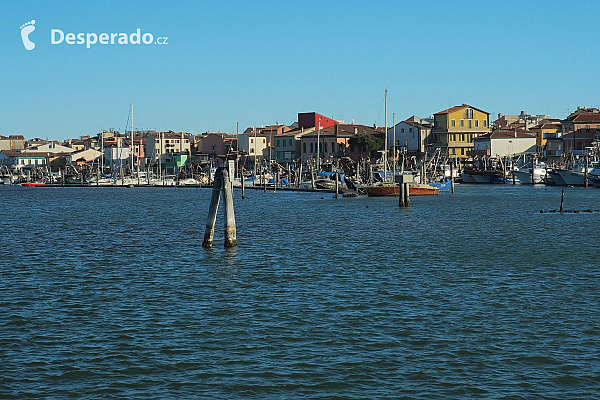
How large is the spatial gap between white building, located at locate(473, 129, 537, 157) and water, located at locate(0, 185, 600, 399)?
9773 cm

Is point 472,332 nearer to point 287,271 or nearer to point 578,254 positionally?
point 287,271

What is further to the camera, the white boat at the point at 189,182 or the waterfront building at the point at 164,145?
the waterfront building at the point at 164,145

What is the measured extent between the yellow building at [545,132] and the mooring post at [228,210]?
391 ft

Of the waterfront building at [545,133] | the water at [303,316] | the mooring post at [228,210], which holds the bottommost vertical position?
the water at [303,316]

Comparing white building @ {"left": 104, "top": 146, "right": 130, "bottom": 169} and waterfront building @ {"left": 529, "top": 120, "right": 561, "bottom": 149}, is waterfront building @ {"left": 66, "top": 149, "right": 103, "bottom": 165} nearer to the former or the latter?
white building @ {"left": 104, "top": 146, "right": 130, "bottom": 169}

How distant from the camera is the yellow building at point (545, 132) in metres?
147

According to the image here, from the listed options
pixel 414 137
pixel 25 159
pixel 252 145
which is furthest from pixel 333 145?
pixel 25 159

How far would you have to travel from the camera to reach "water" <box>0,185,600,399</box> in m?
15.4

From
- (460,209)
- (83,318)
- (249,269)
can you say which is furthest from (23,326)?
(460,209)

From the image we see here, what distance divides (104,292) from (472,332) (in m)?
11.4

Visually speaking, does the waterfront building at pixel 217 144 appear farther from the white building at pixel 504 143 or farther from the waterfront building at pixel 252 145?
the white building at pixel 504 143

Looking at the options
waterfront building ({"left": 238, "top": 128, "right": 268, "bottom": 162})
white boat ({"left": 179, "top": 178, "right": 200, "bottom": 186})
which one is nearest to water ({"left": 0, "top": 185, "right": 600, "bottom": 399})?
white boat ({"left": 179, "top": 178, "right": 200, "bottom": 186})

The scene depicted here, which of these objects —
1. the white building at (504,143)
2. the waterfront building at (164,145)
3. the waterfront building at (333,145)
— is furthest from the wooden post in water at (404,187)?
the waterfront building at (164,145)

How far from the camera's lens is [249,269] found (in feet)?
97.0
